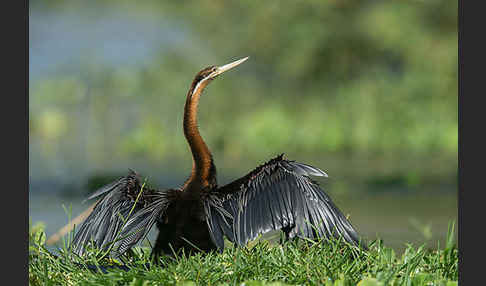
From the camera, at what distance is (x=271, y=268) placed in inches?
107

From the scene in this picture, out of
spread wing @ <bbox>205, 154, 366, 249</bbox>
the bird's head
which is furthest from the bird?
the bird's head

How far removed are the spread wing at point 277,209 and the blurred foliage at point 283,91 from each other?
21.4 feet

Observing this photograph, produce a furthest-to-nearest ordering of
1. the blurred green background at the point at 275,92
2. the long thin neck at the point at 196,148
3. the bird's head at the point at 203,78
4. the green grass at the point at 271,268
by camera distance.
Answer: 1. the blurred green background at the point at 275,92
2. the bird's head at the point at 203,78
3. the long thin neck at the point at 196,148
4. the green grass at the point at 271,268

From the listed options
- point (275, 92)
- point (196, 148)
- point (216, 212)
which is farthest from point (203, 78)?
point (275, 92)

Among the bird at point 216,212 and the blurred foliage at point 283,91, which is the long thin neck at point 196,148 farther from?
the blurred foliage at point 283,91

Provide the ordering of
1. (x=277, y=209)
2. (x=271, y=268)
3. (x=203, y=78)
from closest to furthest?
(x=271, y=268) → (x=277, y=209) → (x=203, y=78)

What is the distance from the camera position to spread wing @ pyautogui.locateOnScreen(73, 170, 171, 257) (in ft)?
9.99

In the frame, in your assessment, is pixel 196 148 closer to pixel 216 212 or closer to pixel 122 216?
pixel 216 212

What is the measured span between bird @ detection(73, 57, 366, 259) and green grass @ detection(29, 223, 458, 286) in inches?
3.3

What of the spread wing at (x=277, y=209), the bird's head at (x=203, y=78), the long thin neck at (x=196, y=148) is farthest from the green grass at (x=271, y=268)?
the bird's head at (x=203, y=78)

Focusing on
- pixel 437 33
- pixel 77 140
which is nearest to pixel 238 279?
A: pixel 77 140

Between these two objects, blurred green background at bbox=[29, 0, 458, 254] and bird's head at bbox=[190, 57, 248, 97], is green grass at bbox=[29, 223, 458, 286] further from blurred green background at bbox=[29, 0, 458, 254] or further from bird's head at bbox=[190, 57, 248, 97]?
blurred green background at bbox=[29, 0, 458, 254]

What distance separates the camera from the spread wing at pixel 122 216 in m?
3.04

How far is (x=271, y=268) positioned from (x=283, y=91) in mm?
9339
